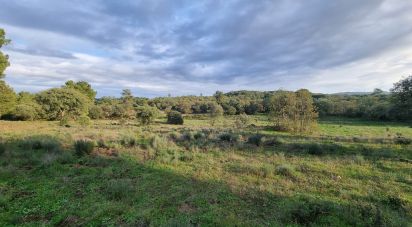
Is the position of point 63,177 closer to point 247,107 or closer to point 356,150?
point 356,150

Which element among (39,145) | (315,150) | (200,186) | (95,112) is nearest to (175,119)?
(95,112)

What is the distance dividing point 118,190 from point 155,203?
52.1 inches

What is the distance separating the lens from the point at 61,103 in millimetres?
42938

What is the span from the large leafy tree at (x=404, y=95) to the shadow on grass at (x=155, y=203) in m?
18.3

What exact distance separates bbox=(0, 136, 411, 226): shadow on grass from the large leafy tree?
18345 mm

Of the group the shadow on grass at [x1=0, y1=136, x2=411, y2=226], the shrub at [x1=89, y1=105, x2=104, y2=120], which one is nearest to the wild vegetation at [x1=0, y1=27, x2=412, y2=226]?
the shadow on grass at [x1=0, y1=136, x2=411, y2=226]

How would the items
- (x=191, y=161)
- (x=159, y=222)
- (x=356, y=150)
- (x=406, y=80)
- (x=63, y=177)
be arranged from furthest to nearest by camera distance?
(x=406, y=80) → (x=356, y=150) → (x=191, y=161) → (x=63, y=177) → (x=159, y=222)

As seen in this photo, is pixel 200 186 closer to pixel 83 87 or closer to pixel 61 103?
pixel 61 103

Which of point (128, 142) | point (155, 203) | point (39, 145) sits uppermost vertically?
point (39, 145)

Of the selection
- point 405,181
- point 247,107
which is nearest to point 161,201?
point 405,181

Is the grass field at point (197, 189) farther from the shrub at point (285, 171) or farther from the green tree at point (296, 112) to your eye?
the green tree at point (296, 112)

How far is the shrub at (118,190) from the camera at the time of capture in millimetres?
7438

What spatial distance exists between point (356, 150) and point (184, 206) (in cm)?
1395

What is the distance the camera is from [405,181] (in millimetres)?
9578
